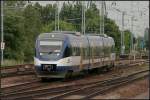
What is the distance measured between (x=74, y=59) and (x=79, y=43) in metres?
2.42

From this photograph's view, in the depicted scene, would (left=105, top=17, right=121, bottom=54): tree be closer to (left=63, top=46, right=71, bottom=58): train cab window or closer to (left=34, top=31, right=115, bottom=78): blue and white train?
(left=34, top=31, right=115, bottom=78): blue and white train

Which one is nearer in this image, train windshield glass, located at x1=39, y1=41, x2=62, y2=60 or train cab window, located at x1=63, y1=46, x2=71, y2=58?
train windshield glass, located at x1=39, y1=41, x2=62, y2=60

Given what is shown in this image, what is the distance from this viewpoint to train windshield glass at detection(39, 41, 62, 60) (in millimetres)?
27172

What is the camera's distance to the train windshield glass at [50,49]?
89.1ft

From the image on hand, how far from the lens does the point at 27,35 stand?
6906cm

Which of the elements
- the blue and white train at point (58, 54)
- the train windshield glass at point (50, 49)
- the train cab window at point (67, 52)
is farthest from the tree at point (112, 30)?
the train windshield glass at point (50, 49)

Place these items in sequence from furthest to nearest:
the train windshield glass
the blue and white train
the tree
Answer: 1. the tree
2. the train windshield glass
3. the blue and white train

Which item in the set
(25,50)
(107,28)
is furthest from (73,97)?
(107,28)

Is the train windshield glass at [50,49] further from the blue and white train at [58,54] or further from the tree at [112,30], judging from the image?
the tree at [112,30]

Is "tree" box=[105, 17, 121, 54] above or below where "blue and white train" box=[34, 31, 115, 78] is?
above

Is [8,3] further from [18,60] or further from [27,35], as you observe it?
[18,60]

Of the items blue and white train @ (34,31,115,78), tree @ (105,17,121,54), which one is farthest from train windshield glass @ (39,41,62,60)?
tree @ (105,17,121,54)

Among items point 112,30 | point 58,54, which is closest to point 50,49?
point 58,54

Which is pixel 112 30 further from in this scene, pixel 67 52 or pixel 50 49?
pixel 50 49
